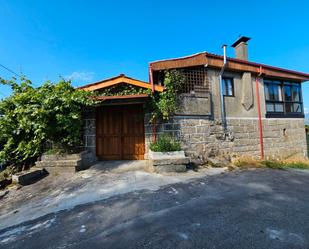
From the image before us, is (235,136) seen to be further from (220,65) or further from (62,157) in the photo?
(62,157)

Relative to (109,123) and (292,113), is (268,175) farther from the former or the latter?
(292,113)

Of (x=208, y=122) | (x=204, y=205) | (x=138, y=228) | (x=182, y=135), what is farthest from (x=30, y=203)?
(x=208, y=122)

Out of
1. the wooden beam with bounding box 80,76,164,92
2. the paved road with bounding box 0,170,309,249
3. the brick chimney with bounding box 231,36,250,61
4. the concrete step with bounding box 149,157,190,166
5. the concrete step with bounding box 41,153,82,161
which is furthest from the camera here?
the brick chimney with bounding box 231,36,250,61

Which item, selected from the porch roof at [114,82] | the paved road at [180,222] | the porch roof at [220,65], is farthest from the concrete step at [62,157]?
the porch roof at [220,65]

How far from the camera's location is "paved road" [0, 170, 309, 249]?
228cm

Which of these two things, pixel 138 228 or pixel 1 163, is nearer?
pixel 138 228

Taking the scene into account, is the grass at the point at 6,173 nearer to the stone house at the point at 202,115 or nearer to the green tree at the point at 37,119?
the green tree at the point at 37,119

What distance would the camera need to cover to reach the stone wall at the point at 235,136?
712 centimetres

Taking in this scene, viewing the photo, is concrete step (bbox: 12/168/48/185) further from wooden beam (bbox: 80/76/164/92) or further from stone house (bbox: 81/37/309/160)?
wooden beam (bbox: 80/76/164/92)

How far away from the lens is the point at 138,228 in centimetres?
261

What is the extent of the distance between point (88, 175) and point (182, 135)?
148 inches

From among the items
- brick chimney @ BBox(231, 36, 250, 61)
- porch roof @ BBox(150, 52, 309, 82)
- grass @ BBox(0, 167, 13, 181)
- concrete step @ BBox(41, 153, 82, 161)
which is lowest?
grass @ BBox(0, 167, 13, 181)

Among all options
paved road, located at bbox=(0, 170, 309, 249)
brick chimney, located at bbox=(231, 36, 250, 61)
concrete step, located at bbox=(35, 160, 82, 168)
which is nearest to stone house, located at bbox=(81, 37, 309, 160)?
concrete step, located at bbox=(35, 160, 82, 168)

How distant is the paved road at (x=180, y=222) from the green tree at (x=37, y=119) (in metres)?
3.24
